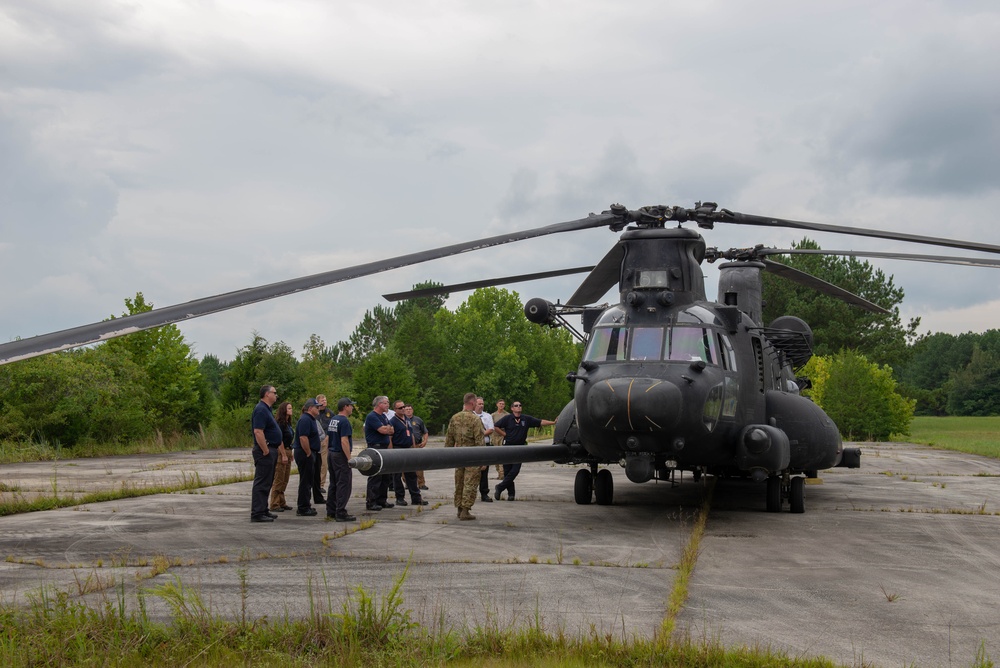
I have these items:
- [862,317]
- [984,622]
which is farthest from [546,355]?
[984,622]

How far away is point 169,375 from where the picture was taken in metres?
39.8

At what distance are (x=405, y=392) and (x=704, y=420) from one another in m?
33.1

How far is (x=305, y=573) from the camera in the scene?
7.77m

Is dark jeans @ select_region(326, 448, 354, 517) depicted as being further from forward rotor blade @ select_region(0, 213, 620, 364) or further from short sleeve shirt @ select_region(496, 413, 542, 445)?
forward rotor blade @ select_region(0, 213, 620, 364)

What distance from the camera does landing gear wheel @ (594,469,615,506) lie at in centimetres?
1322

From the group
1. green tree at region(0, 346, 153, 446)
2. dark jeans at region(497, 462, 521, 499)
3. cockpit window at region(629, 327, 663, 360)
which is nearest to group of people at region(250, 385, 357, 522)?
dark jeans at region(497, 462, 521, 499)

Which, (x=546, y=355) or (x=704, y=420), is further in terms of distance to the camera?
(x=546, y=355)

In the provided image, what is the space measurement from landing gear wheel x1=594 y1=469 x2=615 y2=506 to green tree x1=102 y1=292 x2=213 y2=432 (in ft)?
92.3

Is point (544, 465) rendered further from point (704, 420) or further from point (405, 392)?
point (405, 392)

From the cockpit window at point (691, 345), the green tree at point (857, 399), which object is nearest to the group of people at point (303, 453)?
the cockpit window at point (691, 345)

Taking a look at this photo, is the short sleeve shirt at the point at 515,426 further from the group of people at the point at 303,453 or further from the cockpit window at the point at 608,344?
the group of people at the point at 303,453

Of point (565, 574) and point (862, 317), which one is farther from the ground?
point (862, 317)

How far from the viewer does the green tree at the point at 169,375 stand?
38.7 m

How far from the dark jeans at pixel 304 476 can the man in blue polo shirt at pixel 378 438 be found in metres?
0.83
